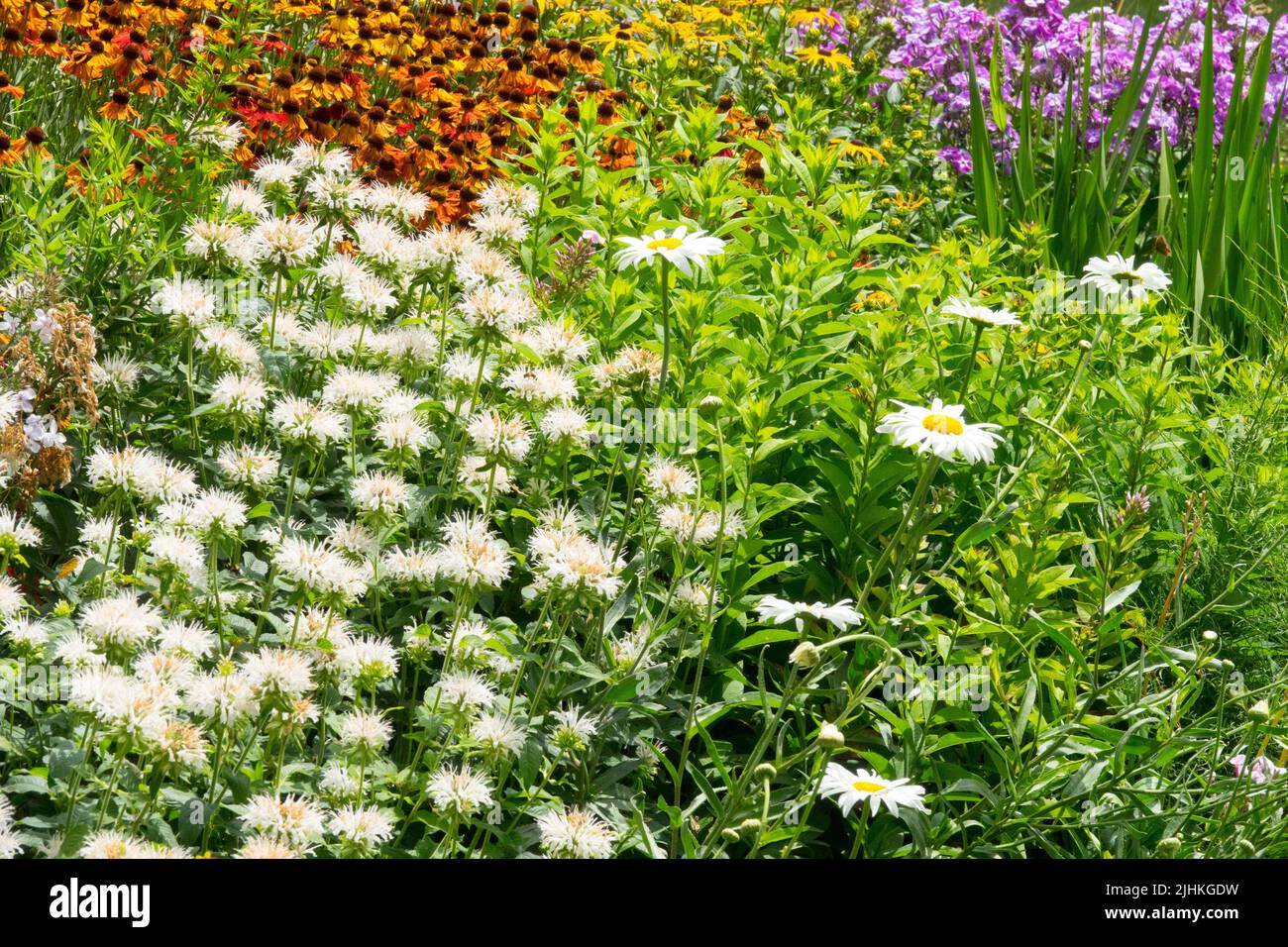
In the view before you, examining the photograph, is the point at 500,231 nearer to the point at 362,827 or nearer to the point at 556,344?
the point at 556,344

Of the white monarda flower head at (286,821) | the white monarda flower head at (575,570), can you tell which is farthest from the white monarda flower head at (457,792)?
the white monarda flower head at (575,570)

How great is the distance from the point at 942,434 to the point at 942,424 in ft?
0.16

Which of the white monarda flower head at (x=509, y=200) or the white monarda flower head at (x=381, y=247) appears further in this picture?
the white monarda flower head at (x=509, y=200)

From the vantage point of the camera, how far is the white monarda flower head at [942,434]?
217cm

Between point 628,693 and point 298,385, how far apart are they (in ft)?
3.83

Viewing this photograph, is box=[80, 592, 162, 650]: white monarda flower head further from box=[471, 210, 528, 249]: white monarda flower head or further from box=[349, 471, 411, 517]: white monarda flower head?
box=[471, 210, 528, 249]: white monarda flower head

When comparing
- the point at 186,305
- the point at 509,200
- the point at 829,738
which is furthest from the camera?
the point at 509,200

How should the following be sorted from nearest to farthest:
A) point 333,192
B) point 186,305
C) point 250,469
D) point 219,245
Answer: point 250,469 → point 186,305 → point 219,245 → point 333,192

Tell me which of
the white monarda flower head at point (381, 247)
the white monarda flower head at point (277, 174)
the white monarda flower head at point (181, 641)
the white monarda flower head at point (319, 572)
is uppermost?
the white monarda flower head at point (277, 174)

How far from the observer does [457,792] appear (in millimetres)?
2131

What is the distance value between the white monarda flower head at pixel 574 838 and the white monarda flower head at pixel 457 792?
11cm

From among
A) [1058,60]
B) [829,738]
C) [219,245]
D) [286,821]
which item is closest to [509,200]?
[219,245]

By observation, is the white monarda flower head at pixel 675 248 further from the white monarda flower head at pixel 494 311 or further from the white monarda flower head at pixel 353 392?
the white monarda flower head at pixel 353 392

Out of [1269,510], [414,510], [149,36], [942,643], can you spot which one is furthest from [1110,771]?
[149,36]
